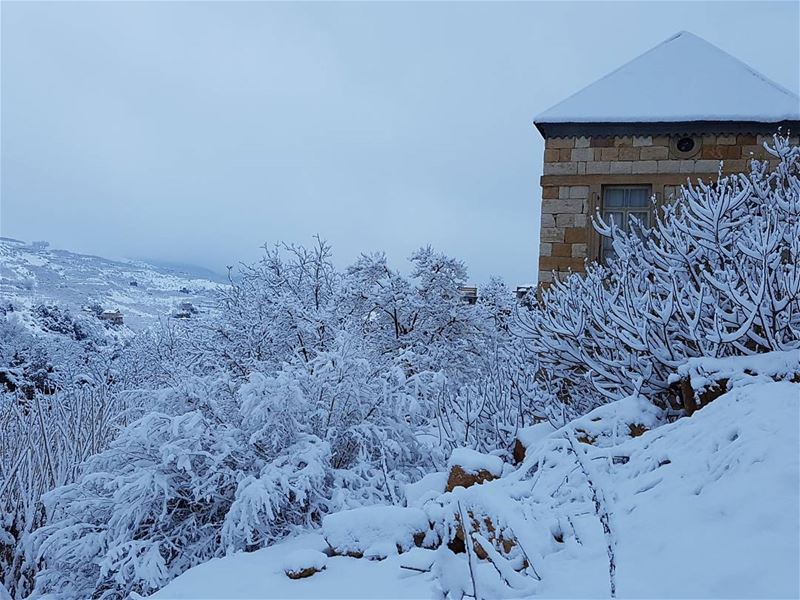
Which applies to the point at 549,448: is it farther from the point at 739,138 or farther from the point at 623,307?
the point at 739,138

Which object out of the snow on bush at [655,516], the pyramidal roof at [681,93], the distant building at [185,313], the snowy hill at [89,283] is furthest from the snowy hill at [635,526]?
the snowy hill at [89,283]

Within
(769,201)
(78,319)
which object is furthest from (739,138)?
(78,319)

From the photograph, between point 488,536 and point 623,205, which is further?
point 623,205

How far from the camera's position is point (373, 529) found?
12.2ft

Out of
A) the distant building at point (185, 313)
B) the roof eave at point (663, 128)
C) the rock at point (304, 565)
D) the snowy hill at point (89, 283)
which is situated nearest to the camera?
the rock at point (304, 565)

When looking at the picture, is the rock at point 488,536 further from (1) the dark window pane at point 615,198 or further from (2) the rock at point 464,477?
(1) the dark window pane at point 615,198

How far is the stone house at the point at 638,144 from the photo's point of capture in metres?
9.26

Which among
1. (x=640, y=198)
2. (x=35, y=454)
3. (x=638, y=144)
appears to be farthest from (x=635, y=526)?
(x=638, y=144)

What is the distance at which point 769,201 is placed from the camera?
22.5ft

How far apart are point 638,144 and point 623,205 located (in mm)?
884

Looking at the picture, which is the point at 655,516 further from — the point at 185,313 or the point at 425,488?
the point at 185,313

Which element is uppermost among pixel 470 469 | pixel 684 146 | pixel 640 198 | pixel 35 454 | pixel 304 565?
pixel 684 146

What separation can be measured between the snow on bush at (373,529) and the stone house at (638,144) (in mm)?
6487

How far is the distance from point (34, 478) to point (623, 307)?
601cm
